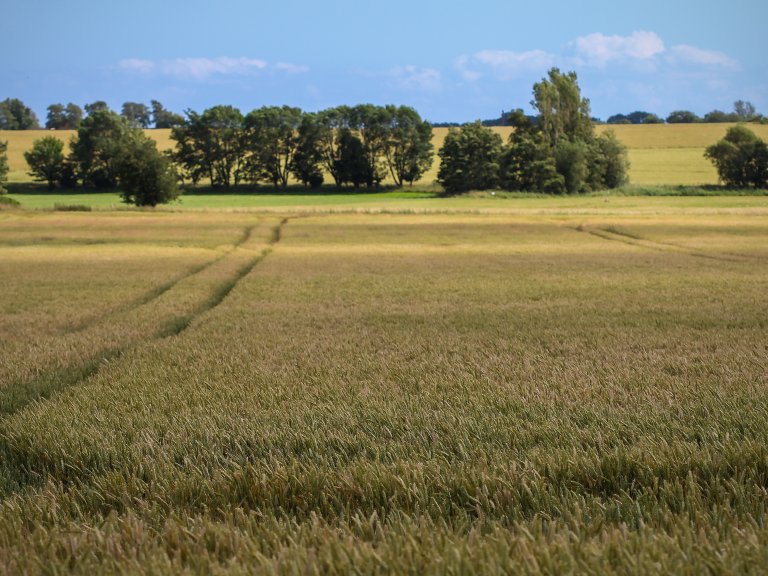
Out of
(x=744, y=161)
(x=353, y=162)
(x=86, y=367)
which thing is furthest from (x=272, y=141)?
(x=86, y=367)

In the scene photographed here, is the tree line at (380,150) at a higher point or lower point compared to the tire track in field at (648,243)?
higher

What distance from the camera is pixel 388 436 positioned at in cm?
548

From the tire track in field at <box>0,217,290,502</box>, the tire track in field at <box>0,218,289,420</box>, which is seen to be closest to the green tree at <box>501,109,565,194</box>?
the tire track in field at <box>0,218,289,420</box>

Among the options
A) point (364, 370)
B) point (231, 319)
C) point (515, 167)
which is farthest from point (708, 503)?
point (515, 167)

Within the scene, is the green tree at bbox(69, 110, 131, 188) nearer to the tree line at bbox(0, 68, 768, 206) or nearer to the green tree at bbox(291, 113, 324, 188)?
the tree line at bbox(0, 68, 768, 206)

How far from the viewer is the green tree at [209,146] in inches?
4766

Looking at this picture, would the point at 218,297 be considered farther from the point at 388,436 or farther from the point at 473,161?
the point at 473,161

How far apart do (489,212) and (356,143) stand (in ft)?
165

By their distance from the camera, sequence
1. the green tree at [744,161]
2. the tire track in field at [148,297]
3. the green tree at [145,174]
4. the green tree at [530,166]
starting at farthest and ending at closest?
the green tree at [744,161], the green tree at [530,166], the green tree at [145,174], the tire track in field at [148,297]

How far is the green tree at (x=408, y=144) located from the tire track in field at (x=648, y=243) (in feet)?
222

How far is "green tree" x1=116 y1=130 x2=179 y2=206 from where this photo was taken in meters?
78.2

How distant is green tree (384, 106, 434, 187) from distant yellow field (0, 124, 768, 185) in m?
5.37

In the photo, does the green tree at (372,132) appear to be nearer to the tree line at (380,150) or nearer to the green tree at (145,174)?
the tree line at (380,150)

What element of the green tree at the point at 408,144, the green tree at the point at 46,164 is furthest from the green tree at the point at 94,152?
the green tree at the point at 408,144
